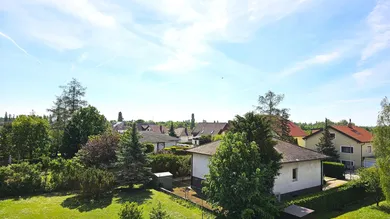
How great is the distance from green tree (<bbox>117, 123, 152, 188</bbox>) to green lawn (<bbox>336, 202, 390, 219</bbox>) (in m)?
14.5

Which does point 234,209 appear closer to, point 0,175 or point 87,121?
point 0,175

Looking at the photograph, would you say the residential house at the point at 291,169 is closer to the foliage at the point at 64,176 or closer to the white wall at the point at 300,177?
the white wall at the point at 300,177

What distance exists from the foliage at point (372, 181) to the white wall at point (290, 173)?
3.45m

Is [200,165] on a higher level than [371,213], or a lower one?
higher

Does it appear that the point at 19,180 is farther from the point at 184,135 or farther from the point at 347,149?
the point at 184,135

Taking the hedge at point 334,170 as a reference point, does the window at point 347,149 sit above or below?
above

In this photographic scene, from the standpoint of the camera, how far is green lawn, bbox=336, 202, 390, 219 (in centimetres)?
1617

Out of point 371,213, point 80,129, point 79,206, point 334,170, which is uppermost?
point 80,129

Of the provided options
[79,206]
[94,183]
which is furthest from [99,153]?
[79,206]

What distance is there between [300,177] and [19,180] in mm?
21154

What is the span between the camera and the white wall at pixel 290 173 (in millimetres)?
17612

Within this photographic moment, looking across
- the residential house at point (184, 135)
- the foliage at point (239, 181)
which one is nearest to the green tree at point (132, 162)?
the foliage at point (239, 181)

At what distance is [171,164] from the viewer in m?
25.2

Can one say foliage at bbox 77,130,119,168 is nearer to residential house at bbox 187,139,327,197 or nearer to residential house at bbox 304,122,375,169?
residential house at bbox 187,139,327,197
